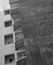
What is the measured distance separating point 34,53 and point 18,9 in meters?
5.52

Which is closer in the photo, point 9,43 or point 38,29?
point 38,29

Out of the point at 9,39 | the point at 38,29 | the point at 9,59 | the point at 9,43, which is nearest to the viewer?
the point at 38,29

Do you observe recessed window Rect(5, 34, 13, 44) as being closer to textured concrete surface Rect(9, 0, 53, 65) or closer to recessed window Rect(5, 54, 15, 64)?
recessed window Rect(5, 54, 15, 64)

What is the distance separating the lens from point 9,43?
1664 cm

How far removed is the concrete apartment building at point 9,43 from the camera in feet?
49.5

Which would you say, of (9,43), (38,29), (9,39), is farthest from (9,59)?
(38,29)

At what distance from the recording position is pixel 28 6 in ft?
50.0

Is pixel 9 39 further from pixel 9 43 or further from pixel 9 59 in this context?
pixel 9 59

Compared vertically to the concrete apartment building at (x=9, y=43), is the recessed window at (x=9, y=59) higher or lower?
lower

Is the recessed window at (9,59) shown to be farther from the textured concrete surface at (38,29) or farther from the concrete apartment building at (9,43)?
the textured concrete surface at (38,29)

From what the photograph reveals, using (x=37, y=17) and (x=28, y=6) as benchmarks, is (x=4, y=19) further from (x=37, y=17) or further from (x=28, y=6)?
(x=37, y=17)

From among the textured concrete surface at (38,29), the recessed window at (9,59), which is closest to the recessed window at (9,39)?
the recessed window at (9,59)

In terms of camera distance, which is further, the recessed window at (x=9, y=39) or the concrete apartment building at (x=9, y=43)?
the recessed window at (x=9, y=39)

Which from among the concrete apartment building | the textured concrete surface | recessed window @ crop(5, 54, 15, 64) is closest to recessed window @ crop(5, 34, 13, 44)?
the concrete apartment building
